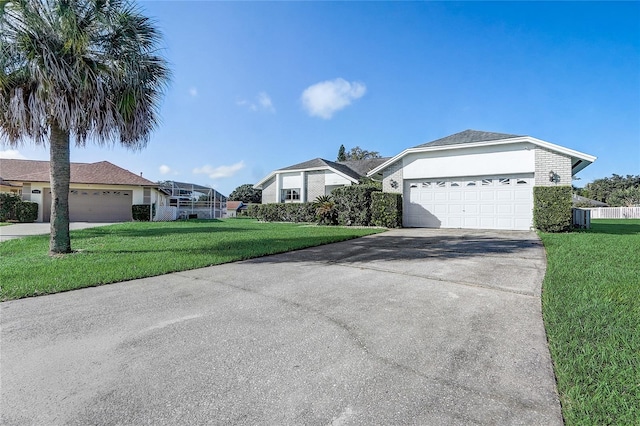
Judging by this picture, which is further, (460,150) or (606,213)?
(606,213)

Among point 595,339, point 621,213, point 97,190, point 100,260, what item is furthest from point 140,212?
point 621,213

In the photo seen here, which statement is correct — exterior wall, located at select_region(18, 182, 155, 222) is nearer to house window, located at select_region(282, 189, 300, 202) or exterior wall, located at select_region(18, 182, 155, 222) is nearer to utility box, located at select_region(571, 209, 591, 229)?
house window, located at select_region(282, 189, 300, 202)

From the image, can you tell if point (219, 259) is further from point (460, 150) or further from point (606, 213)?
point (606, 213)

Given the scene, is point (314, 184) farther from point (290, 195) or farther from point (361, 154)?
point (361, 154)

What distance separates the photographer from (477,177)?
46.5 ft

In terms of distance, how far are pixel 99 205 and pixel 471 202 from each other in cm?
2555

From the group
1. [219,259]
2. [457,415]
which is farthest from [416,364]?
[219,259]

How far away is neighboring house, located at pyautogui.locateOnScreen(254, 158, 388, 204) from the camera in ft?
79.5

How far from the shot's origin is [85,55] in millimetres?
6941

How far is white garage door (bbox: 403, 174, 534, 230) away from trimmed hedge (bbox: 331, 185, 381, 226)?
2.20m

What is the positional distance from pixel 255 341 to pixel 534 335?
2.65 meters

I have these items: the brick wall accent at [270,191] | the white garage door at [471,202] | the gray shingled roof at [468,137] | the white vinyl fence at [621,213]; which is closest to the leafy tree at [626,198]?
the white vinyl fence at [621,213]

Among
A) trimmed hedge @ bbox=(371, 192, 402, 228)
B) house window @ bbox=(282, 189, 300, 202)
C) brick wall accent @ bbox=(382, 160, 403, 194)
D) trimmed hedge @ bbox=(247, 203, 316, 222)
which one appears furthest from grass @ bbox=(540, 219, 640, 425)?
house window @ bbox=(282, 189, 300, 202)

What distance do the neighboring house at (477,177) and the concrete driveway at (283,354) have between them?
410 inches
